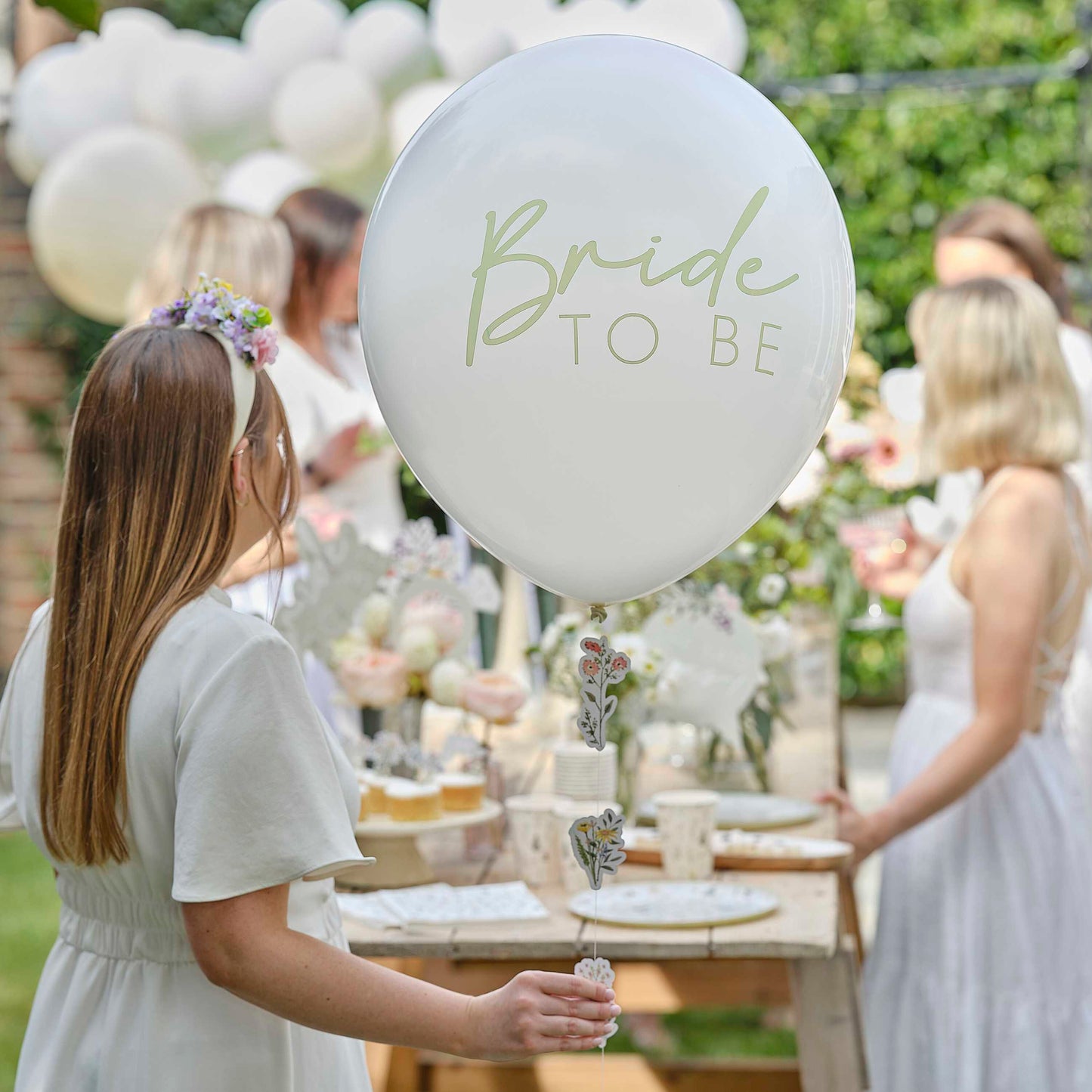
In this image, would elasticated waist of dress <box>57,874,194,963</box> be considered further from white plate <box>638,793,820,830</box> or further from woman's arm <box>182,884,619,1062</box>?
white plate <box>638,793,820,830</box>

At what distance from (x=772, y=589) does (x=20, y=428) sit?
435 centimetres

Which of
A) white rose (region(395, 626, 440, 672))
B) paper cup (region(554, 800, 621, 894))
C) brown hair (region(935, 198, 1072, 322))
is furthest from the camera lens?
brown hair (region(935, 198, 1072, 322))

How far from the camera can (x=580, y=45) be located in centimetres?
133

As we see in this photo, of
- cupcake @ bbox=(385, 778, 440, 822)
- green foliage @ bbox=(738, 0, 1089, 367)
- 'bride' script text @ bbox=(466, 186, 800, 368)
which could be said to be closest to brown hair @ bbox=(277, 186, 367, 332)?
cupcake @ bbox=(385, 778, 440, 822)

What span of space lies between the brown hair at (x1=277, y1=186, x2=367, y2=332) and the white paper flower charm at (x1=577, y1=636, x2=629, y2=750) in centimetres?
256

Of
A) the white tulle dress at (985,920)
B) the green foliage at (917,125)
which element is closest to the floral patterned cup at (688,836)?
the white tulle dress at (985,920)

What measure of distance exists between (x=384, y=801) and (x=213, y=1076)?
2.79ft

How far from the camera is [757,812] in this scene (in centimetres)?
252

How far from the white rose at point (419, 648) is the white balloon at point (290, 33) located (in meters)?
2.67

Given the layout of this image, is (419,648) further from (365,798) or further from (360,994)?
(360,994)

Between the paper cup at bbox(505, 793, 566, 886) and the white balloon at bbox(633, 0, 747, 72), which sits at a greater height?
the white balloon at bbox(633, 0, 747, 72)

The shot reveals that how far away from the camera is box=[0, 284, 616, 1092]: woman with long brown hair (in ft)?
4.12

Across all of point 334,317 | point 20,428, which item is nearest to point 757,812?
point 334,317

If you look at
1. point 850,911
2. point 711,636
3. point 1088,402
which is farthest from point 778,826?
point 1088,402
